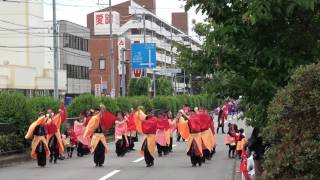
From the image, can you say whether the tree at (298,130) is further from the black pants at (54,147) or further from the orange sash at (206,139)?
the black pants at (54,147)

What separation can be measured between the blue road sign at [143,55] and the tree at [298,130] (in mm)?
41403

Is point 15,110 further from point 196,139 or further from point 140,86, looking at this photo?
point 140,86

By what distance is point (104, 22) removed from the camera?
9706cm

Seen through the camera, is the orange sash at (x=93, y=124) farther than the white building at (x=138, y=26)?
No

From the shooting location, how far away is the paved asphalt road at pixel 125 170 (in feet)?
53.6

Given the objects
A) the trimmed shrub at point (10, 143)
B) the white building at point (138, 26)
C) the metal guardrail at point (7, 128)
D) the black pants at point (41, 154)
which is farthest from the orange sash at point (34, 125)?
the white building at point (138, 26)

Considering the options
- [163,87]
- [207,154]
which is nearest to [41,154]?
[207,154]

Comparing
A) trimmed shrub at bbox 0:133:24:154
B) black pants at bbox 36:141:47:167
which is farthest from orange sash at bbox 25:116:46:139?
trimmed shrub at bbox 0:133:24:154

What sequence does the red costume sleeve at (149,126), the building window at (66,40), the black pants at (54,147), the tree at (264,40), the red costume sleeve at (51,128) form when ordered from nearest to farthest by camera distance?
the tree at (264,40) → the red costume sleeve at (149,126) → the red costume sleeve at (51,128) → the black pants at (54,147) → the building window at (66,40)

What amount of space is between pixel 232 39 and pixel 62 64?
71.9m

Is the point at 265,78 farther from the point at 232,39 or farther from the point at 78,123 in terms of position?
the point at 78,123

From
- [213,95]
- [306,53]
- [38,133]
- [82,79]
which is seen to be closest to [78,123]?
[38,133]

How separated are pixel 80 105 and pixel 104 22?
66223 mm

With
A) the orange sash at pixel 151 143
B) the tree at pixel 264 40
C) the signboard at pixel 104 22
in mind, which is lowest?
the orange sash at pixel 151 143
